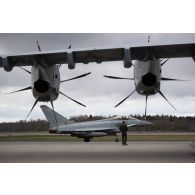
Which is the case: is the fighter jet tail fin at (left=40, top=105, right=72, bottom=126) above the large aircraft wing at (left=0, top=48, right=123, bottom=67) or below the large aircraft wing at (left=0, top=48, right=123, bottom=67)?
below

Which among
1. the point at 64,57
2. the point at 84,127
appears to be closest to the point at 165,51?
the point at 64,57

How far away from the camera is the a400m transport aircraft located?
1034cm

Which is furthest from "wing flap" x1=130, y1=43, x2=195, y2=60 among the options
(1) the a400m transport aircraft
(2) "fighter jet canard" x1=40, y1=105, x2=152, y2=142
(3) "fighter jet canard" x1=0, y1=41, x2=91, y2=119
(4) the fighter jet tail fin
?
(4) the fighter jet tail fin

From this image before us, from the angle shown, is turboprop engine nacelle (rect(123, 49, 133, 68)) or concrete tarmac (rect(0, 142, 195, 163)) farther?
concrete tarmac (rect(0, 142, 195, 163))

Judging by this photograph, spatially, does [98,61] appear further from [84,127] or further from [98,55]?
[84,127]

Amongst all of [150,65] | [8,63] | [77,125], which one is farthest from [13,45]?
[77,125]

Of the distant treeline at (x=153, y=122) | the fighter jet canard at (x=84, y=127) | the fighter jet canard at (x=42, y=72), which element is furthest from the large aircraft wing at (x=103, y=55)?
the fighter jet canard at (x=84, y=127)

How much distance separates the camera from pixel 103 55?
1123cm

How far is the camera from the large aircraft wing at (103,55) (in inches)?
408

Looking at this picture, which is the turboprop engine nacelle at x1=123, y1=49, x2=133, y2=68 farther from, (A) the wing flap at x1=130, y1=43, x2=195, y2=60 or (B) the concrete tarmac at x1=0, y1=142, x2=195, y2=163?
(B) the concrete tarmac at x1=0, y1=142, x2=195, y2=163

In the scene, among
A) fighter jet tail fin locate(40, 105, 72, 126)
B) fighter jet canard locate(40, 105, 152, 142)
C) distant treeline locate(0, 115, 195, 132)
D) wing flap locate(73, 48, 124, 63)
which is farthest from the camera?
fighter jet tail fin locate(40, 105, 72, 126)

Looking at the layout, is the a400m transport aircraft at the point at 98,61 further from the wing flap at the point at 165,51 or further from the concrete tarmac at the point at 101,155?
the concrete tarmac at the point at 101,155

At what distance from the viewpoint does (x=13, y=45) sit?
1171 cm

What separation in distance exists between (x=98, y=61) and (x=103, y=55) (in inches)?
19.3
